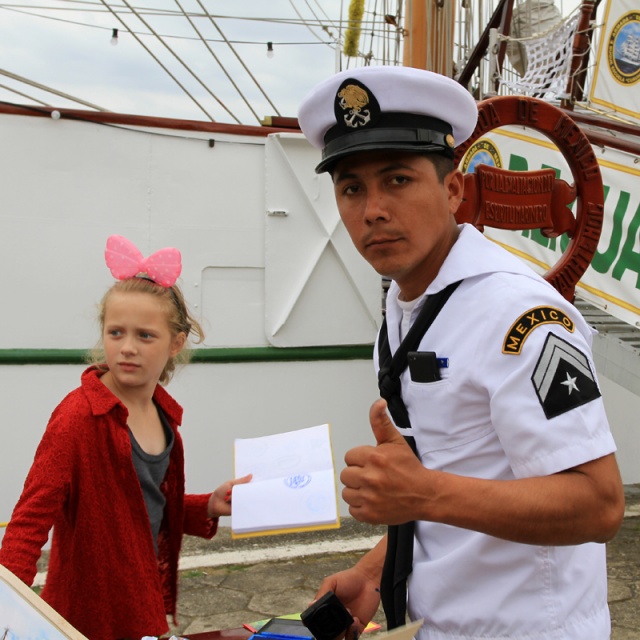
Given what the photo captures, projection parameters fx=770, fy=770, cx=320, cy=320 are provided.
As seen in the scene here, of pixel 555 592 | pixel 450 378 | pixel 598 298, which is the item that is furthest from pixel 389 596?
pixel 598 298

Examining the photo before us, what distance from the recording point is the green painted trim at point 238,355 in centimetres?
450

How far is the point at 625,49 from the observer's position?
6.70 m

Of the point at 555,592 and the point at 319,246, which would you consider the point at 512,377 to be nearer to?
the point at 555,592

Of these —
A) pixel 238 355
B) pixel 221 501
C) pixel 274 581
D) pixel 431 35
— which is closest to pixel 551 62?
pixel 431 35

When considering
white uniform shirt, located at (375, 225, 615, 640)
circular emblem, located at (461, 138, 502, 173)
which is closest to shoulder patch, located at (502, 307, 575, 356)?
white uniform shirt, located at (375, 225, 615, 640)

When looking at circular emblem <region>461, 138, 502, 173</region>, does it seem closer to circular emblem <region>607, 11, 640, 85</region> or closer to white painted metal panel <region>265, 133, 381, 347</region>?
white painted metal panel <region>265, 133, 381, 347</region>

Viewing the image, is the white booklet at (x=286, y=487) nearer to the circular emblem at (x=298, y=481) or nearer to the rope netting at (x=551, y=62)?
the circular emblem at (x=298, y=481)

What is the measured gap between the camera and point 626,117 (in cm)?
674

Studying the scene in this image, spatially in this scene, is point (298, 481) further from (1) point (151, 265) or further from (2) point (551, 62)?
(2) point (551, 62)

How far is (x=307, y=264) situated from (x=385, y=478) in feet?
13.2

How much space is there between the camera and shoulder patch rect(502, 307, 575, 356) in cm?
102

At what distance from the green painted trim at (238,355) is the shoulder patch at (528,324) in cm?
362

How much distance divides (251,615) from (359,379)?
210 cm

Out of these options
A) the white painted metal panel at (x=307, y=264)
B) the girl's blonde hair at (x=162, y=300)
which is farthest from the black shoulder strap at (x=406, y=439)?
the white painted metal panel at (x=307, y=264)
